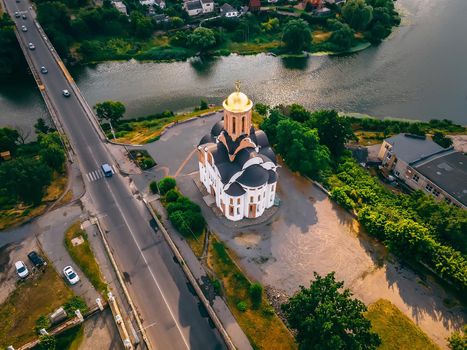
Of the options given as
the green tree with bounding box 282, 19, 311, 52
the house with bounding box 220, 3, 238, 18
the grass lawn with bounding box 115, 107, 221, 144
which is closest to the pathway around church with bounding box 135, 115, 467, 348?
the grass lawn with bounding box 115, 107, 221, 144

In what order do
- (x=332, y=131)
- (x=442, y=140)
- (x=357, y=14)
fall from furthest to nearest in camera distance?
(x=357, y=14) → (x=442, y=140) → (x=332, y=131)

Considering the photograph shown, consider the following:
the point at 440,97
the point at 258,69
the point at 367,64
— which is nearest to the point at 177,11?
the point at 258,69

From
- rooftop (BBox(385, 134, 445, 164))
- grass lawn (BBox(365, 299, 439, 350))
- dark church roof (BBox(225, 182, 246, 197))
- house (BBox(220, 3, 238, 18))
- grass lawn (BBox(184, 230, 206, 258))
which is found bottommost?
grass lawn (BBox(365, 299, 439, 350))

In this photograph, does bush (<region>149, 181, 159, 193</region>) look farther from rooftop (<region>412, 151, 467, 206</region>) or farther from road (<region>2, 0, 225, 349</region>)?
rooftop (<region>412, 151, 467, 206</region>)

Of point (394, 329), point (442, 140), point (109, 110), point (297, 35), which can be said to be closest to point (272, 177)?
point (394, 329)

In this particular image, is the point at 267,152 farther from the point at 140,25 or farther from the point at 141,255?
the point at 140,25

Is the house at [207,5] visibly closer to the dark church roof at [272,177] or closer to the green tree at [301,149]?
the green tree at [301,149]
